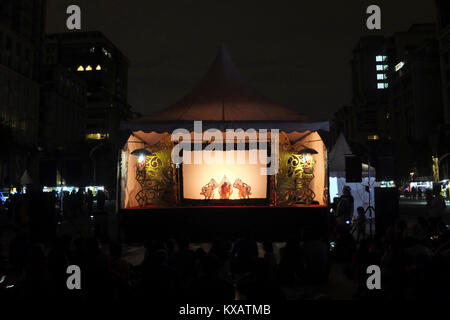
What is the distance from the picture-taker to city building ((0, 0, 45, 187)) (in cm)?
4727

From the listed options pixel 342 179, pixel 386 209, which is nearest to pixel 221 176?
pixel 386 209

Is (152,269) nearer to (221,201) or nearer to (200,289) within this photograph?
(200,289)

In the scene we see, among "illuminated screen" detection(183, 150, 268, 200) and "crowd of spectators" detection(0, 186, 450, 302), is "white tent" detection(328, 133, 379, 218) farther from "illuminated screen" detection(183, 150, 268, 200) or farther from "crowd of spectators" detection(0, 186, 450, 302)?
Result: "crowd of spectators" detection(0, 186, 450, 302)

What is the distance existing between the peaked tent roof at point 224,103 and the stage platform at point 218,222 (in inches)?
102

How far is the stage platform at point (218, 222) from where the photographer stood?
10.2m

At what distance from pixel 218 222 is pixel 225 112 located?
320 centimetres

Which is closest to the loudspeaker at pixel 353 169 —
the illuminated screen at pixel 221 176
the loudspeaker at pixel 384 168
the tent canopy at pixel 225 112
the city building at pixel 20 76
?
the loudspeaker at pixel 384 168

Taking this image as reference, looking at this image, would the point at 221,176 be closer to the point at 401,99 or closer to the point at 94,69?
the point at 401,99

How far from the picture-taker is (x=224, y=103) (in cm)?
1144

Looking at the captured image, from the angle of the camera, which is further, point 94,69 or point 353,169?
point 94,69

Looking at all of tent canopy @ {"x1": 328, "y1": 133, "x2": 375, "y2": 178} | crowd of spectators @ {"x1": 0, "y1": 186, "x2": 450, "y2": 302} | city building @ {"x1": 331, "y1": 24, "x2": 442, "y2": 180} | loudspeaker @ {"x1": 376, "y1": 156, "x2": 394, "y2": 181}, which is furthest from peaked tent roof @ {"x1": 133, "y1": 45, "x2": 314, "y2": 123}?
city building @ {"x1": 331, "y1": 24, "x2": 442, "y2": 180}

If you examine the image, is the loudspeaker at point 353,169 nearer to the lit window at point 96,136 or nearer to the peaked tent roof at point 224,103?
the peaked tent roof at point 224,103

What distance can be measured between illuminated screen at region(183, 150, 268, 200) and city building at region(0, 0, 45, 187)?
3808cm
